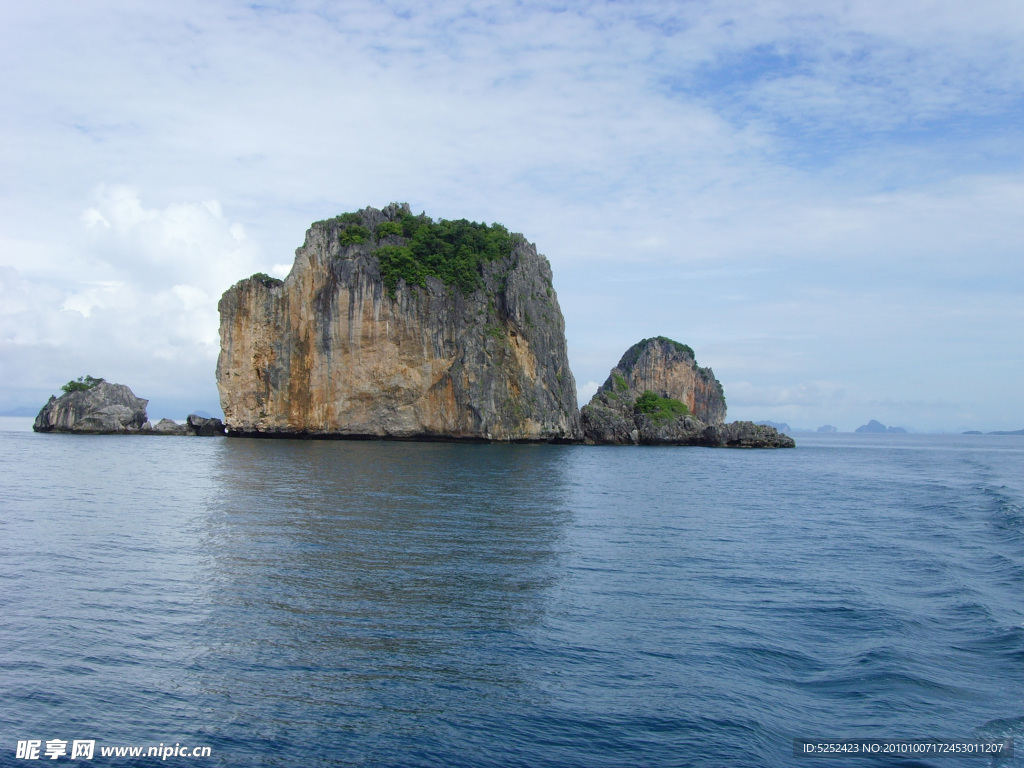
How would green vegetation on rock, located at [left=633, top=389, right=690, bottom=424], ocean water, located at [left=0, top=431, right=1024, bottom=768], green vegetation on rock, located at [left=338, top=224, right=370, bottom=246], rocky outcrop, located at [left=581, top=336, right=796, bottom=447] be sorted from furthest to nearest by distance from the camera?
1. green vegetation on rock, located at [left=633, top=389, right=690, bottom=424]
2. rocky outcrop, located at [left=581, top=336, right=796, bottom=447]
3. green vegetation on rock, located at [left=338, top=224, right=370, bottom=246]
4. ocean water, located at [left=0, top=431, right=1024, bottom=768]

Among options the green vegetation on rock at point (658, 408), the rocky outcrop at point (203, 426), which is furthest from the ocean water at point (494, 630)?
the green vegetation on rock at point (658, 408)

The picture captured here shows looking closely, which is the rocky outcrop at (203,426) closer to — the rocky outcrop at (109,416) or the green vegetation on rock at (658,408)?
the rocky outcrop at (109,416)

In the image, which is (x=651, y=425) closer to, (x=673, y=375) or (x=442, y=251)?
(x=442, y=251)

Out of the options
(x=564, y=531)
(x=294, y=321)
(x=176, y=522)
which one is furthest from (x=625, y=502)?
(x=294, y=321)

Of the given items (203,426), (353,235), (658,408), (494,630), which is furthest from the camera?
(658,408)

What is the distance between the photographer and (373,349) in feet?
236

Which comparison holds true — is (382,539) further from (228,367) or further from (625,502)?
(228,367)

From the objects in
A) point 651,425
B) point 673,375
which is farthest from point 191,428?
point 673,375

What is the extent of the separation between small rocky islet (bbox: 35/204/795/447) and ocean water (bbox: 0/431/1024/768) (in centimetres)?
4230

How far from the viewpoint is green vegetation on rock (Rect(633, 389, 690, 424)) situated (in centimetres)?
9369

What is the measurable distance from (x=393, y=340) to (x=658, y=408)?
4155 centimetres

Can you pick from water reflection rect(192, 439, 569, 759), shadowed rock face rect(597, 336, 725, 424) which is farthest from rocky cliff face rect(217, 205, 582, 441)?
shadowed rock face rect(597, 336, 725, 424)

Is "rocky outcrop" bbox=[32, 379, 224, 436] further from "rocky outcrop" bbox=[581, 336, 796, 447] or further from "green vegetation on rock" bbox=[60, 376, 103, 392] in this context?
"rocky outcrop" bbox=[581, 336, 796, 447]

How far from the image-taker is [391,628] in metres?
13.9
